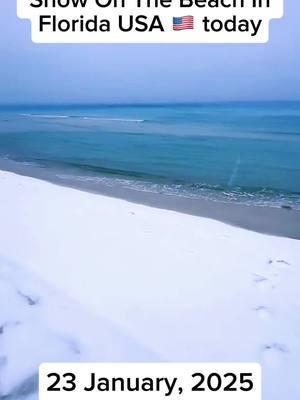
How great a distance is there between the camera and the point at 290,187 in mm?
6250

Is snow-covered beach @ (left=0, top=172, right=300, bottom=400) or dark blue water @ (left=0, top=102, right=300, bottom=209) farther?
dark blue water @ (left=0, top=102, right=300, bottom=209)

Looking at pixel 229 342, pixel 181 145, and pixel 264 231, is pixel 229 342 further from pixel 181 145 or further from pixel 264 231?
pixel 181 145

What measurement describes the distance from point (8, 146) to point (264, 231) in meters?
10.8

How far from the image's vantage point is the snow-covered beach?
1.72m

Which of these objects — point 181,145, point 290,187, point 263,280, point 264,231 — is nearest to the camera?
point 263,280

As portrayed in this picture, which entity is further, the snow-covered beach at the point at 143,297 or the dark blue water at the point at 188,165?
the dark blue water at the point at 188,165

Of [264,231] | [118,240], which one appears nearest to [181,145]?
[264,231]

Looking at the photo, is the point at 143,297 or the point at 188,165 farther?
the point at 188,165

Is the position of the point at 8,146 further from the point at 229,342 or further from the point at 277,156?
the point at 229,342

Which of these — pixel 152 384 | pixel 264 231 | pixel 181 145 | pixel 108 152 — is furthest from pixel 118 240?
pixel 181 145

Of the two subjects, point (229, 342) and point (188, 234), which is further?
point (188, 234)

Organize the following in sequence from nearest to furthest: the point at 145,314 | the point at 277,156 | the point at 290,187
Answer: the point at 145,314 → the point at 290,187 → the point at 277,156

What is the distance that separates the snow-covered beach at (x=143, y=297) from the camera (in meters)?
1.72

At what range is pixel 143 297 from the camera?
2.19m
